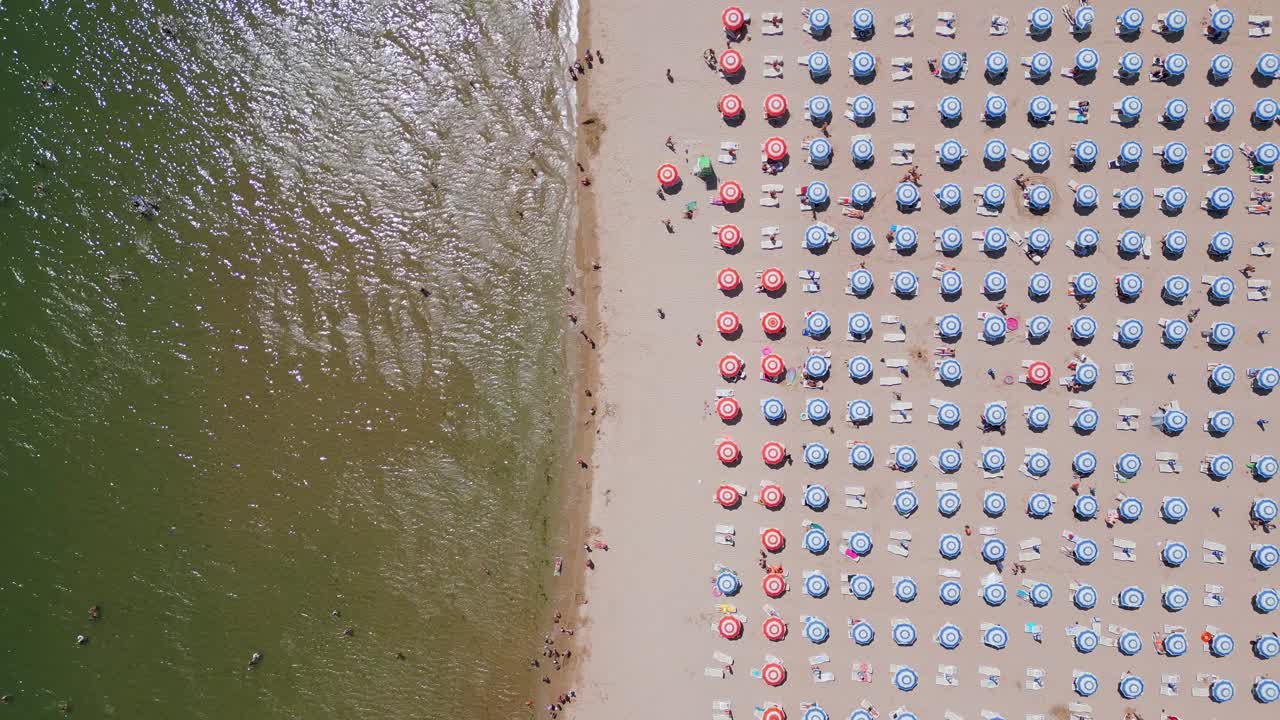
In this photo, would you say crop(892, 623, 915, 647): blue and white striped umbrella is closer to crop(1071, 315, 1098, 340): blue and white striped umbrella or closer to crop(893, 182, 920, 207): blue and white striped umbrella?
crop(1071, 315, 1098, 340): blue and white striped umbrella

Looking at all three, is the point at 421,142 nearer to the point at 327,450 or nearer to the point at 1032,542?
the point at 327,450

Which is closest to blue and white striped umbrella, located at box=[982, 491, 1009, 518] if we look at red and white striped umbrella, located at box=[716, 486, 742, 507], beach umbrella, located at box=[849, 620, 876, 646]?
beach umbrella, located at box=[849, 620, 876, 646]

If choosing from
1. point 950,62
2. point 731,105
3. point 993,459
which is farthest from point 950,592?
point 731,105

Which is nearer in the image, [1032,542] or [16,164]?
[1032,542]

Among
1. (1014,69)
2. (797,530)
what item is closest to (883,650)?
(797,530)

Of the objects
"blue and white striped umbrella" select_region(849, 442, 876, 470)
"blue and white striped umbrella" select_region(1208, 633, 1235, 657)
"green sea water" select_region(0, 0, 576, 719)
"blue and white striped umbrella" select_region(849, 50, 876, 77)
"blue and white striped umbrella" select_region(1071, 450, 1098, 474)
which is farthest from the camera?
"green sea water" select_region(0, 0, 576, 719)

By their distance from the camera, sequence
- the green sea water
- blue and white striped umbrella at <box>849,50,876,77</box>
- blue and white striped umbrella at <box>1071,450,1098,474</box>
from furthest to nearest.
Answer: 1. the green sea water
2. blue and white striped umbrella at <box>849,50,876,77</box>
3. blue and white striped umbrella at <box>1071,450,1098,474</box>

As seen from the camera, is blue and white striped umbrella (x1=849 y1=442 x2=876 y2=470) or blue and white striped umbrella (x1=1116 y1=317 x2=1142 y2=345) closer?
blue and white striped umbrella (x1=1116 y1=317 x2=1142 y2=345)
